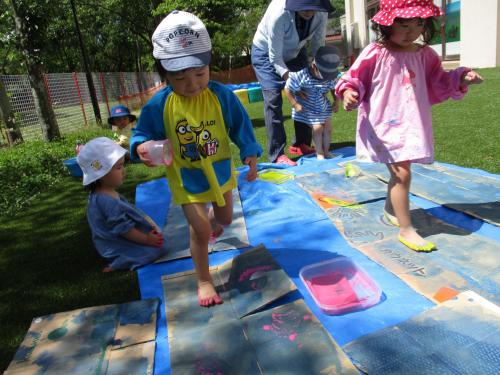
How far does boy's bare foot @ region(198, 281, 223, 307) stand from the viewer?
222cm

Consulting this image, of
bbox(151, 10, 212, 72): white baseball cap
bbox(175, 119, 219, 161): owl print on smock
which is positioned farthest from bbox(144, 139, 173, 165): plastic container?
bbox(151, 10, 212, 72): white baseball cap

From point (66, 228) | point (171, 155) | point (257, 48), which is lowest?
point (66, 228)

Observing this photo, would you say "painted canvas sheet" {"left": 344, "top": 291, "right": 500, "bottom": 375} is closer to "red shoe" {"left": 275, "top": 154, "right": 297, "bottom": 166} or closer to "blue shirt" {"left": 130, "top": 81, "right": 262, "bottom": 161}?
"blue shirt" {"left": 130, "top": 81, "right": 262, "bottom": 161}

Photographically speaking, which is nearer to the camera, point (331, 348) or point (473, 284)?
point (331, 348)

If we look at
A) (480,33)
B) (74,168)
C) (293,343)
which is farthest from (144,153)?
(480,33)

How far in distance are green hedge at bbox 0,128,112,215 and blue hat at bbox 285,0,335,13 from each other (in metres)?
3.59

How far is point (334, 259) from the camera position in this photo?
8.04 ft

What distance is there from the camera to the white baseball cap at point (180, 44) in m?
1.97

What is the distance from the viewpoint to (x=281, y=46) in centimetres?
452

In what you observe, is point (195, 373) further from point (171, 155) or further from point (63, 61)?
point (63, 61)

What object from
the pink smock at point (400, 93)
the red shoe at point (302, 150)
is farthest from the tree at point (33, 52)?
the pink smock at point (400, 93)

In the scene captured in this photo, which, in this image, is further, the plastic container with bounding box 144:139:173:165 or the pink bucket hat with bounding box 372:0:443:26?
the pink bucket hat with bounding box 372:0:443:26

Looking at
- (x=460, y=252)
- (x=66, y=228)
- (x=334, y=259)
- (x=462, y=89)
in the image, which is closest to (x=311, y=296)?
(x=334, y=259)

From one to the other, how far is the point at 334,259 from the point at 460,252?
727mm
